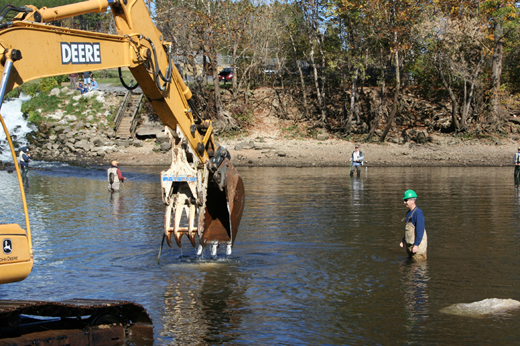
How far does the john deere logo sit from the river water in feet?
8.66

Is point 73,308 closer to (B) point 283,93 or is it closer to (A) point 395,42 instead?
(A) point 395,42

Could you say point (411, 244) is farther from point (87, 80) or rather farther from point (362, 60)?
point (87, 80)

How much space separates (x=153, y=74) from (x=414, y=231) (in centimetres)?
591

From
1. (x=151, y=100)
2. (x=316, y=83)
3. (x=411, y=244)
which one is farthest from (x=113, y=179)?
(x=316, y=83)

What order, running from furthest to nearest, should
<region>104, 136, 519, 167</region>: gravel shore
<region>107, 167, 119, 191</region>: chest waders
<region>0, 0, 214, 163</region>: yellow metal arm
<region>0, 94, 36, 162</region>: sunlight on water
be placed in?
<region>0, 94, 36, 162</region>: sunlight on water, <region>104, 136, 519, 167</region>: gravel shore, <region>107, 167, 119, 191</region>: chest waders, <region>0, 0, 214, 163</region>: yellow metal arm

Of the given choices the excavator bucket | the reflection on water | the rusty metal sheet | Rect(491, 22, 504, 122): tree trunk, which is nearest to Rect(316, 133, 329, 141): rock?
Rect(491, 22, 504, 122): tree trunk

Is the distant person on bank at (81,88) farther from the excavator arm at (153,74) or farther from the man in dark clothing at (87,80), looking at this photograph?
the excavator arm at (153,74)

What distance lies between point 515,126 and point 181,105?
1484 inches

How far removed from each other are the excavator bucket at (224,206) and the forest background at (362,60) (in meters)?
27.3

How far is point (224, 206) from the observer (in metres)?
12.2

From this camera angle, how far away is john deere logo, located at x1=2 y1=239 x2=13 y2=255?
5.73 meters

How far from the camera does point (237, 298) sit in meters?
9.48

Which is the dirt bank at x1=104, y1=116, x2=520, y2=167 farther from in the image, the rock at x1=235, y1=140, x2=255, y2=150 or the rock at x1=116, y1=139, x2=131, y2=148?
the rock at x1=116, y1=139, x2=131, y2=148

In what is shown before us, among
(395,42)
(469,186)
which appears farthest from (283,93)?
(469,186)
